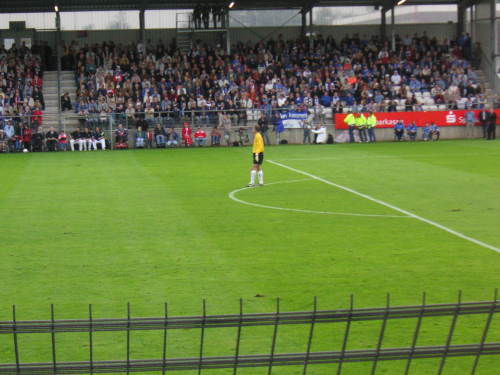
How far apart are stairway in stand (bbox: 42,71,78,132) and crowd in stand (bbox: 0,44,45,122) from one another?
60 centimetres

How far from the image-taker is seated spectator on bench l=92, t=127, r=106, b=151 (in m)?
42.1

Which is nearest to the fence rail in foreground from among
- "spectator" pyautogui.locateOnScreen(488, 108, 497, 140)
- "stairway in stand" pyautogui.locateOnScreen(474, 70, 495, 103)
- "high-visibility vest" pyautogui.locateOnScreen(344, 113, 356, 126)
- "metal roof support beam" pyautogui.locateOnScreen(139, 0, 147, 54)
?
"high-visibility vest" pyautogui.locateOnScreen(344, 113, 356, 126)

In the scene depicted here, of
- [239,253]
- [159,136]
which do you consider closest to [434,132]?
[159,136]

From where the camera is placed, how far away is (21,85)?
151 ft

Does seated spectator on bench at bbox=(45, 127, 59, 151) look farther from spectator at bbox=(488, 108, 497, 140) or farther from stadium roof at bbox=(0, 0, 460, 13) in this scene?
spectator at bbox=(488, 108, 497, 140)

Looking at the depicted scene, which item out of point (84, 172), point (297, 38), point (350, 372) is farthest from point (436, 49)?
point (350, 372)

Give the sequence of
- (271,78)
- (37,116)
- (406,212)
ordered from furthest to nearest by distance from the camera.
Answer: (271,78) < (37,116) < (406,212)

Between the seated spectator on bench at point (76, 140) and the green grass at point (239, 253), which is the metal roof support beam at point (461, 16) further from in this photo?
the green grass at point (239, 253)

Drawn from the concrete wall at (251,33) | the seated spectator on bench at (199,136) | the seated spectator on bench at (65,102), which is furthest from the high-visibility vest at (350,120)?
the seated spectator on bench at (65,102)

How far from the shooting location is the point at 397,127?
4509 centimetres

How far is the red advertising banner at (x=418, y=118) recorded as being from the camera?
45594 mm

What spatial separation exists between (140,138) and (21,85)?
331 inches

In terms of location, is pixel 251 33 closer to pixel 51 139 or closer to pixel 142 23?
pixel 142 23

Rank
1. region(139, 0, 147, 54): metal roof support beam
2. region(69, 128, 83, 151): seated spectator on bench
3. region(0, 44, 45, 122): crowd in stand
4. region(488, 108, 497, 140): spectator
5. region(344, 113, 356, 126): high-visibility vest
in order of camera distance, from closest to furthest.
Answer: region(69, 128, 83, 151): seated spectator on bench, region(0, 44, 45, 122): crowd in stand, region(344, 113, 356, 126): high-visibility vest, region(488, 108, 497, 140): spectator, region(139, 0, 147, 54): metal roof support beam
